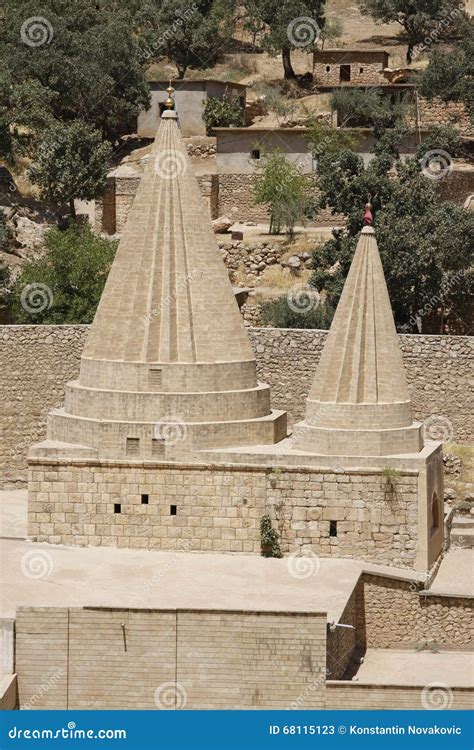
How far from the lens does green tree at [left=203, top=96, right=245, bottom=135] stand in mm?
44344

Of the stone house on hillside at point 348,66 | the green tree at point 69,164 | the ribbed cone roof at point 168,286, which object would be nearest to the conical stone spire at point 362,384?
the ribbed cone roof at point 168,286

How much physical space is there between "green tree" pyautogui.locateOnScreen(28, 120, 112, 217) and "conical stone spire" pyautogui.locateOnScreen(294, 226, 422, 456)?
54.5 ft

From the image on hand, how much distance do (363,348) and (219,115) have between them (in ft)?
70.4

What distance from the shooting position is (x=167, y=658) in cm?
2038

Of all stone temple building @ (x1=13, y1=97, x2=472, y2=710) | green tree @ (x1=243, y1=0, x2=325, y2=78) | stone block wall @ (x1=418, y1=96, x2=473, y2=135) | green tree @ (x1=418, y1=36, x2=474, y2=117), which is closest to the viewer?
stone temple building @ (x1=13, y1=97, x2=472, y2=710)

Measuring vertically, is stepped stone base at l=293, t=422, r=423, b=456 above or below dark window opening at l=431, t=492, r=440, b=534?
above

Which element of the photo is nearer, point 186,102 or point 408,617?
point 408,617

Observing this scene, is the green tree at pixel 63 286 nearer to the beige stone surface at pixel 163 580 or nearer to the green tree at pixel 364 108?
the beige stone surface at pixel 163 580

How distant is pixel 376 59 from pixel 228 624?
29951mm

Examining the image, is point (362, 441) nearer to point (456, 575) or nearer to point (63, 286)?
point (456, 575)

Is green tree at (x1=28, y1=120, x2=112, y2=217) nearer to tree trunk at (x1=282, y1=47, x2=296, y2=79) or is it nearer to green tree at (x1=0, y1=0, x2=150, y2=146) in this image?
green tree at (x1=0, y1=0, x2=150, y2=146)

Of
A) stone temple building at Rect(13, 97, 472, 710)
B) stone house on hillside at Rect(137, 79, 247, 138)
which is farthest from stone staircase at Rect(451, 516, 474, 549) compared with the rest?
stone house on hillside at Rect(137, 79, 247, 138)

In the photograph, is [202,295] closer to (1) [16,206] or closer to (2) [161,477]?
(2) [161,477]

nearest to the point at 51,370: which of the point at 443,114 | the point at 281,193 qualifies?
the point at 281,193
